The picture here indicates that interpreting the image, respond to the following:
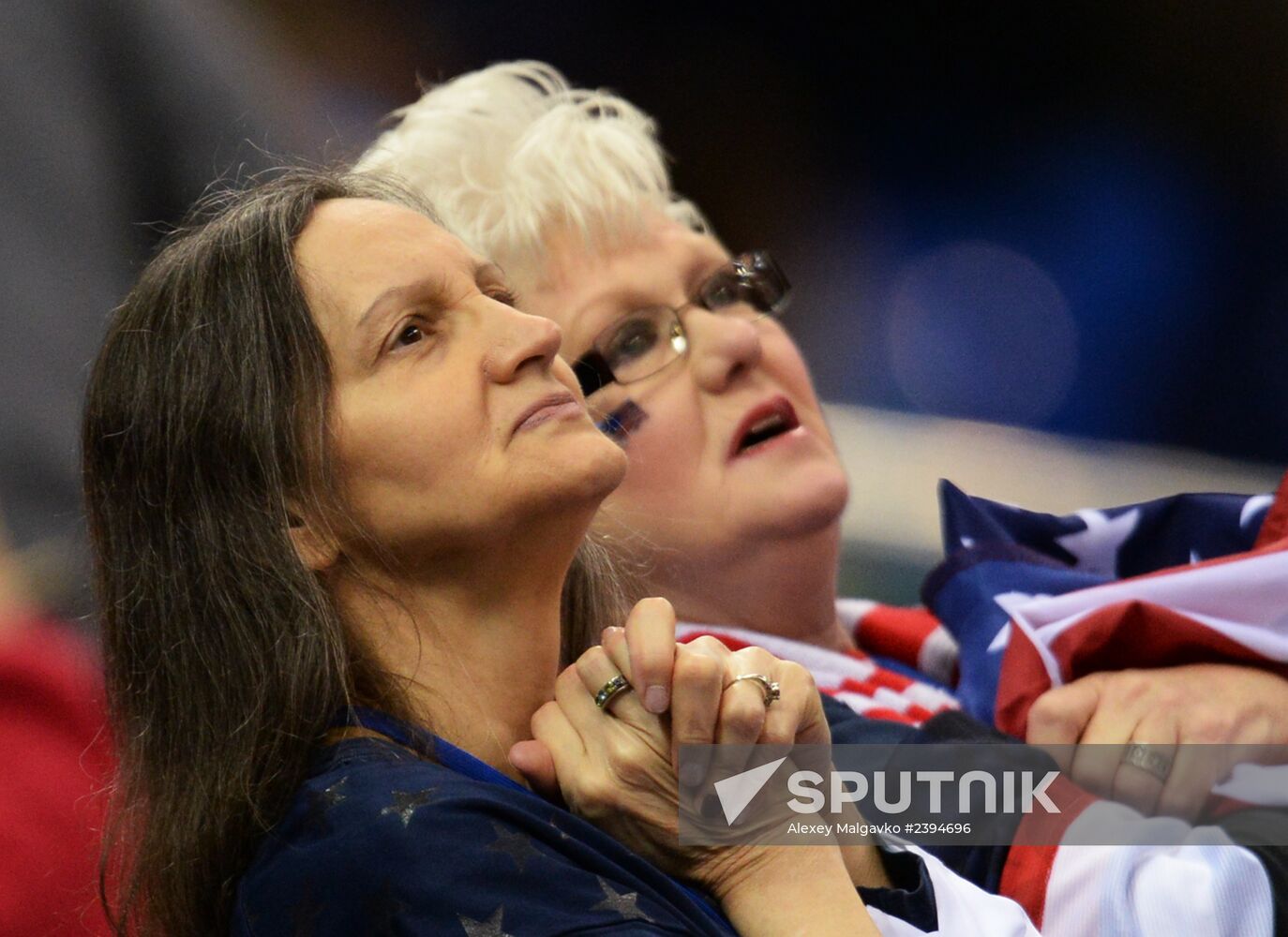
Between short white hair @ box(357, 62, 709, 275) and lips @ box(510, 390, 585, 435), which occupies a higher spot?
short white hair @ box(357, 62, 709, 275)

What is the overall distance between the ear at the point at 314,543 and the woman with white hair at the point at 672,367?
43 cm

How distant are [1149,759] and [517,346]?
0.67 m

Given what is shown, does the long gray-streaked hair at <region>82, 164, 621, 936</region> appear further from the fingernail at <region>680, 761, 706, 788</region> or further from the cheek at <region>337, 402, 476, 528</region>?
the fingernail at <region>680, 761, 706, 788</region>

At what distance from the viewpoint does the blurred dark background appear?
9.96 feet

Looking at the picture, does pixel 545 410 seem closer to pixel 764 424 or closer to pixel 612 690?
pixel 612 690

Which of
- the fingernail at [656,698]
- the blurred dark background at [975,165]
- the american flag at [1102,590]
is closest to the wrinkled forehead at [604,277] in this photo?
the american flag at [1102,590]

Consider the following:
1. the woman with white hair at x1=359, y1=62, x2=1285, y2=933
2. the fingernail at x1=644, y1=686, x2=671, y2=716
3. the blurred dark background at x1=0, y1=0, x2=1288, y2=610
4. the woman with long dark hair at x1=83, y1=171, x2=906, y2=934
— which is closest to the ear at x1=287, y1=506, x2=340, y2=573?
the woman with long dark hair at x1=83, y1=171, x2=906, y2=934

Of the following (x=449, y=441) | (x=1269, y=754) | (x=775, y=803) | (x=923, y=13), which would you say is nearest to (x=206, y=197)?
(x=449, y=441)

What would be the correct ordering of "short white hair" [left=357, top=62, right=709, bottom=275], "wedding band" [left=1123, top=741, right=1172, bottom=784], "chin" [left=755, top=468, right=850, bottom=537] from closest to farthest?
"wedding band" [left=1123, top=741, right=1172, bottom=784] < "chin" [left=755, top=468, right=850, bottom=537] < "short white hair" [left=357, top=62, right=709, bottom=275]

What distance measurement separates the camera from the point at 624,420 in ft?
5.29

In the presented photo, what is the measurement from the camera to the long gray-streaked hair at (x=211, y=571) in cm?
100

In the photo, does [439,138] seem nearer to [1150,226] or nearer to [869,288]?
[869,288]

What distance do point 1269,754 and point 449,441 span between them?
2.63 ft

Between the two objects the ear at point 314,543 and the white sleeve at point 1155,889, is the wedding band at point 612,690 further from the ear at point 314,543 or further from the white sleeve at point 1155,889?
the white sleeve at point 1155,889
